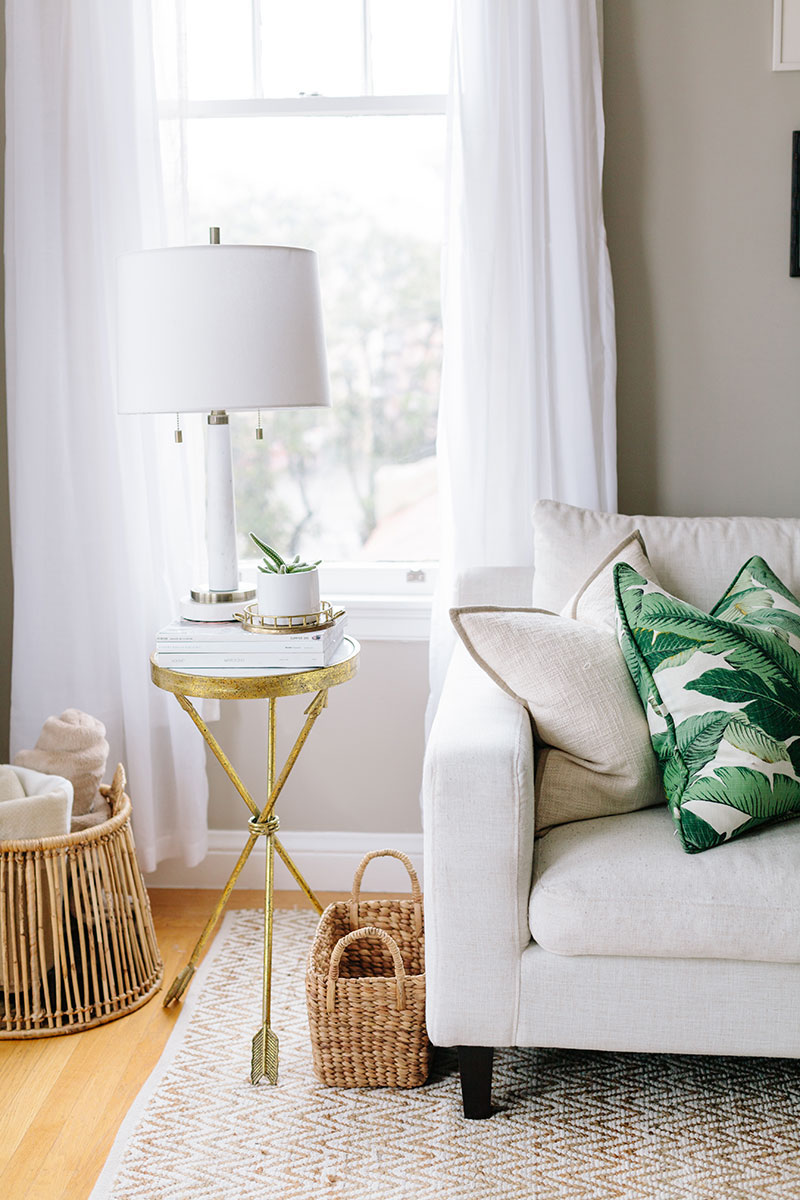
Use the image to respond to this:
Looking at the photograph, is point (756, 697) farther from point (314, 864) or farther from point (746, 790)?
point (314, 864)

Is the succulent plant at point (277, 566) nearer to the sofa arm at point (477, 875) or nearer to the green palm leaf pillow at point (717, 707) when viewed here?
the sofa arm at point (477, 875)

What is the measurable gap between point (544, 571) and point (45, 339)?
124cm

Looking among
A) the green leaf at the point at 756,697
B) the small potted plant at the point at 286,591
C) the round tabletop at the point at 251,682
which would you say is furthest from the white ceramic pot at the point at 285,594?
the green leaf at the point at 756,697

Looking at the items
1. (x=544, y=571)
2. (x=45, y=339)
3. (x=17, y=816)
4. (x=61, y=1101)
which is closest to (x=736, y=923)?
(x=544, y=571)

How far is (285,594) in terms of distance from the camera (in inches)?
82.0

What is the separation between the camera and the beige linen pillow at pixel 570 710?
1901 millimetres

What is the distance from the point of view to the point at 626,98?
2.58 m

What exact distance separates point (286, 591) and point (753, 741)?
0.83 metres

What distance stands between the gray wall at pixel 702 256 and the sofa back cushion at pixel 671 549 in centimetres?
39

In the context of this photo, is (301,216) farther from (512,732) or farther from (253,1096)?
(253,1096)

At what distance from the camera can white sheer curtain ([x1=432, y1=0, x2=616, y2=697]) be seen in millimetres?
2477

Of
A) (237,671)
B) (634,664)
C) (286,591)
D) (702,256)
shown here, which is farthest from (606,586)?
(702,256)

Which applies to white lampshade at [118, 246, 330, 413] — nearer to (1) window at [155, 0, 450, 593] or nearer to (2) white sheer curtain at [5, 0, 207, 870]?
(2) white sheer curtain at [5, 0, 207, 870]

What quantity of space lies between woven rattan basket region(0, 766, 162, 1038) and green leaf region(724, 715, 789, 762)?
1206mm
